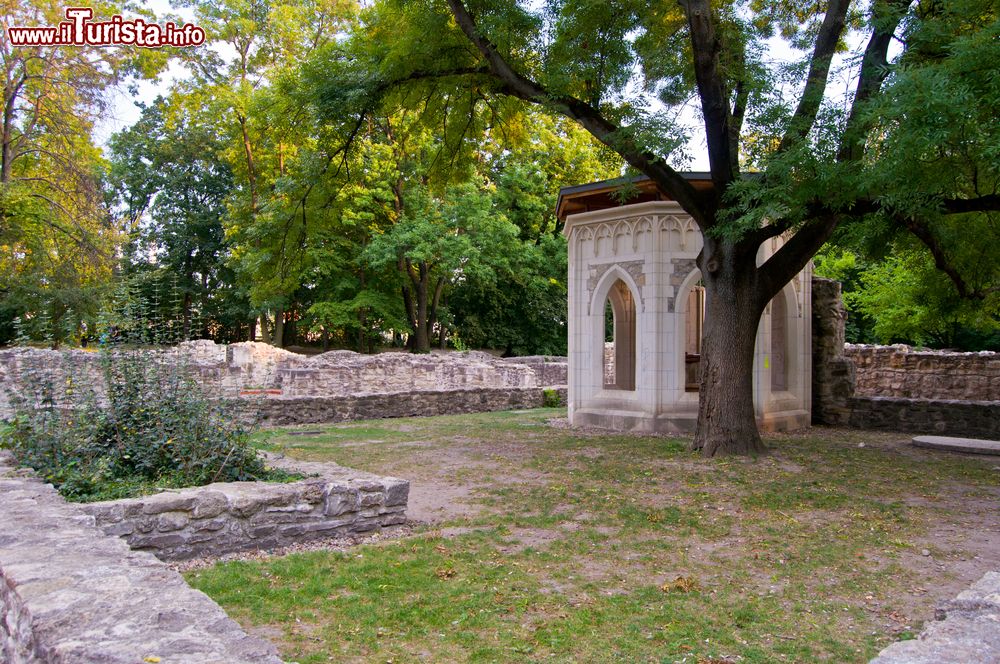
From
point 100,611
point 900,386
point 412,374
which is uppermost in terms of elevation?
point 412,374

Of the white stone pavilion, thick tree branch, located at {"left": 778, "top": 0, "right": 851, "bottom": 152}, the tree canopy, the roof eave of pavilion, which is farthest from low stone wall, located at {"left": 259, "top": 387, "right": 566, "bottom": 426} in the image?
thick tree branch, located at {"left": 778, "top": 0, "right": 851, "bottom": 152}

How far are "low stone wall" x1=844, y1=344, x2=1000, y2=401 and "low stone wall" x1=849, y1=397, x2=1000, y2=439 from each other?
5387 mm

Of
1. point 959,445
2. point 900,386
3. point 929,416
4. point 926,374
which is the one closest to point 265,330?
point 900,386

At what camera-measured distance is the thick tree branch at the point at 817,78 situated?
348 inches

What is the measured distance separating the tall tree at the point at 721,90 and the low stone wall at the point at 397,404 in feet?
22.8

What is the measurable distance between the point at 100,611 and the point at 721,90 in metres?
9.73

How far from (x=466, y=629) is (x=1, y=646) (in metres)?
2.25

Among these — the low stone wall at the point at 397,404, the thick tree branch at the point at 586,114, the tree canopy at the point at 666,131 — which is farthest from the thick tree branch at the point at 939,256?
the low stone wall at the point at 397,404

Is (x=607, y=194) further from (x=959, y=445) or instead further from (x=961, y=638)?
(x=961, y=638)

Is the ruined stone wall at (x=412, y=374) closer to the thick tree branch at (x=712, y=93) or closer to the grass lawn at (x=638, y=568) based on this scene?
the grass lawn at (x=638, y=568)

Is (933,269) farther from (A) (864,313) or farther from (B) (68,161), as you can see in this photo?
(B) (68,161)

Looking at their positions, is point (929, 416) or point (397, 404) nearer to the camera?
point (929, 416)

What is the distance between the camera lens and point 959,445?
11.7m

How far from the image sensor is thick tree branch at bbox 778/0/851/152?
8852 mm
